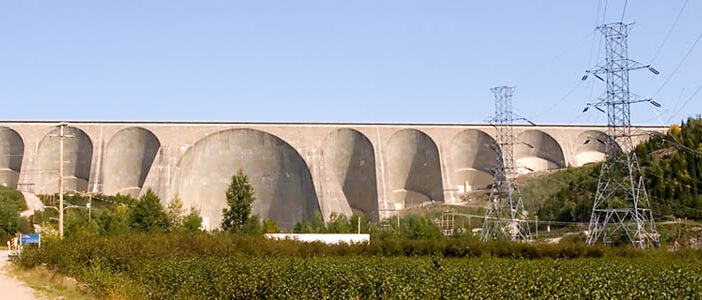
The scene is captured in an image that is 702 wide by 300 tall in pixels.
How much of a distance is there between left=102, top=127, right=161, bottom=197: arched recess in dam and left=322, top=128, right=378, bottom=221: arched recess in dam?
14.7 meters

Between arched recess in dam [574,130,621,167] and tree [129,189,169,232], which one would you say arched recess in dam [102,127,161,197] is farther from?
arched recess in dam [574,130,621,167]

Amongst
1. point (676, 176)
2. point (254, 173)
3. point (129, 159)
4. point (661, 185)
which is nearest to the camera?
point (661, 185)

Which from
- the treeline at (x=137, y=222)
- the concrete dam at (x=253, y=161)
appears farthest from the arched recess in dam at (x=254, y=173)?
the treeline at (x=137, y=222)

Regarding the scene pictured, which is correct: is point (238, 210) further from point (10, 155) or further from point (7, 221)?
point (10, 155)

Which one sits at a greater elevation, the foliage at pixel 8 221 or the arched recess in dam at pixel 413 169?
the arched recess in dam at pixel 413 169

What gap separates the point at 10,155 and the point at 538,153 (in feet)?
153

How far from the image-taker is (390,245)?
3161cm

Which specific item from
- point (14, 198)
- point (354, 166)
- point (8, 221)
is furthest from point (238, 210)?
point (354, 166)

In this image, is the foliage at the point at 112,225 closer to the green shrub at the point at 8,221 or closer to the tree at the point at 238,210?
the tree at the point at 238,210

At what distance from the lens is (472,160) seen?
73.8 metres

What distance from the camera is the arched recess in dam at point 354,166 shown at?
6956cm

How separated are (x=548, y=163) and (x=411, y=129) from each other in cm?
1374

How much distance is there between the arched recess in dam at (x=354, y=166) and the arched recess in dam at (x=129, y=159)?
1466 centimetres

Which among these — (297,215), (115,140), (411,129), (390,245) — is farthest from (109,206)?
(390,245)
